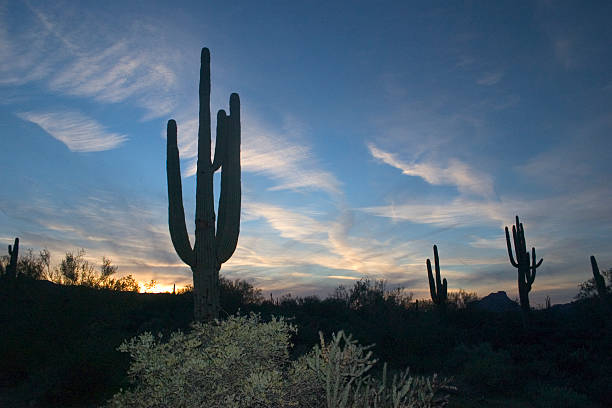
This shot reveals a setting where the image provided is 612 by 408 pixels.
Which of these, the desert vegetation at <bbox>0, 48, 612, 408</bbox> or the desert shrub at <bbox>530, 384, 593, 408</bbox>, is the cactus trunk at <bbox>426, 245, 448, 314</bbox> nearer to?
the desert vegetation at <bbox>0, 48, 612, 408</bbox>

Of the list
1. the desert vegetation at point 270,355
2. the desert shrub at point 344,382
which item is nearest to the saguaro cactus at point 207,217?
the desert vegetation at point 270,355

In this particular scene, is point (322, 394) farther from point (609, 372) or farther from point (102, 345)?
point (609, 372)

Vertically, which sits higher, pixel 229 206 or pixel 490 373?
pixel 229 206

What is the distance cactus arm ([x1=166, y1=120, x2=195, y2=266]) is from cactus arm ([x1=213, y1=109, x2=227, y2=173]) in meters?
0.89

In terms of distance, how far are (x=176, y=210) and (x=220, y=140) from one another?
6.81 feet

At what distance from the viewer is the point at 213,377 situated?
3.77m

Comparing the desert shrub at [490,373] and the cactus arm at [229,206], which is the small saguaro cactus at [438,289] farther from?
the cactus arm at [229,206]

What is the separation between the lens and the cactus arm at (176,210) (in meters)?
9.25

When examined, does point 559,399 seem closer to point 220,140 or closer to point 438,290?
point 220,140

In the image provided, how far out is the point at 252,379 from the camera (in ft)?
11.5

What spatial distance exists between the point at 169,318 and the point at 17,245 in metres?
14.1

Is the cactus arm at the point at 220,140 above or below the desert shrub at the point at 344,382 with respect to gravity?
above

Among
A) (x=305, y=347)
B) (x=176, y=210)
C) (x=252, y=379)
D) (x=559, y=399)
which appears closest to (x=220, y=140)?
(x=176, y=210)

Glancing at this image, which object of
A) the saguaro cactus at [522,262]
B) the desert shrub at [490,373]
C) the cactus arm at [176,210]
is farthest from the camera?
the saguaro cactus at [522,262]
